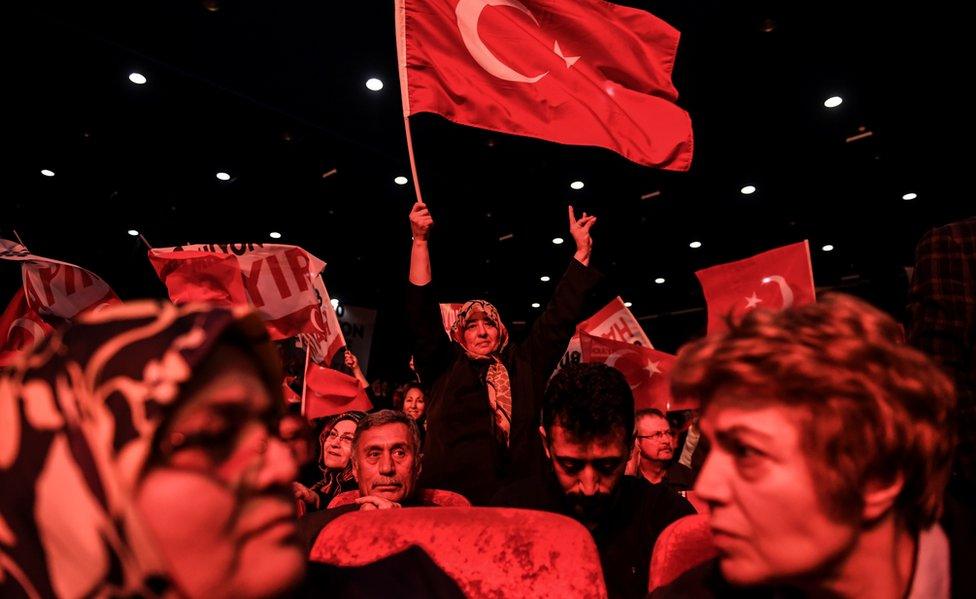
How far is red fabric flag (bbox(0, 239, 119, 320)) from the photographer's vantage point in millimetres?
4281

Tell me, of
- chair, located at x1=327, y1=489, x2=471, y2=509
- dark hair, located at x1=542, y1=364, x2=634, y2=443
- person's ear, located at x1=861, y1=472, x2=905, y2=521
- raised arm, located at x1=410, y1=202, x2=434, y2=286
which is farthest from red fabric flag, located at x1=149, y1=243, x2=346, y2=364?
person's ear, located at x1=861, y1=472, x2=905, y2=521

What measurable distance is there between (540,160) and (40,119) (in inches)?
207

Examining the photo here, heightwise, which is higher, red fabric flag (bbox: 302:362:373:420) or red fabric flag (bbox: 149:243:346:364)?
red fabric flag (bbox: 149:243:346:364)

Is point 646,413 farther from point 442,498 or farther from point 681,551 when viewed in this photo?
point 681,551

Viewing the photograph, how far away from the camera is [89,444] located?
0.72 meters

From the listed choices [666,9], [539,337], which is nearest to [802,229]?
[666,9]

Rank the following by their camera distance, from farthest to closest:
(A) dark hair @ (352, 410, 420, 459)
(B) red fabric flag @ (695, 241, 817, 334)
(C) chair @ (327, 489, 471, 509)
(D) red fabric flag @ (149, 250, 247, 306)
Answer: (D) red fabric flag @ (149, 250, 247, 306), (B) red fabric flag @ (695, 241, 817, 334), (A) dark hair @ (352, 410, 420, 459), (C) chair @ (327, 489, 471, 509)

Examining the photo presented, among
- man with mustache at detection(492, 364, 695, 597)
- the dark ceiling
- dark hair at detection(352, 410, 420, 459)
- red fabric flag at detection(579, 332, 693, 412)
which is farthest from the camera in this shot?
the dark ceiling

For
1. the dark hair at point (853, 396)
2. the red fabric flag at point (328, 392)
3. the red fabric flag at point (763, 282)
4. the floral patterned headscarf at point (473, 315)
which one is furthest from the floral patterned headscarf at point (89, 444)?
the red fabric flag at point (328, 392)

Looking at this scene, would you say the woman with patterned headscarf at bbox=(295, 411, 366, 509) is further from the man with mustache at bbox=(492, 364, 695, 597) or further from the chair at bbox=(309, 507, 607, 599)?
the chair at bbox=(309, 507, 607, 599)

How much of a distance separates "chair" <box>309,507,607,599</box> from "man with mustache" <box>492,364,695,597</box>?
2.28 feet

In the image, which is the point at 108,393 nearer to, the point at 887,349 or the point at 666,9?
the point at 887,349

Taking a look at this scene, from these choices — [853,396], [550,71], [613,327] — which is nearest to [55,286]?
[550,71]

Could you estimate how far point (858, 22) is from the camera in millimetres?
4949
